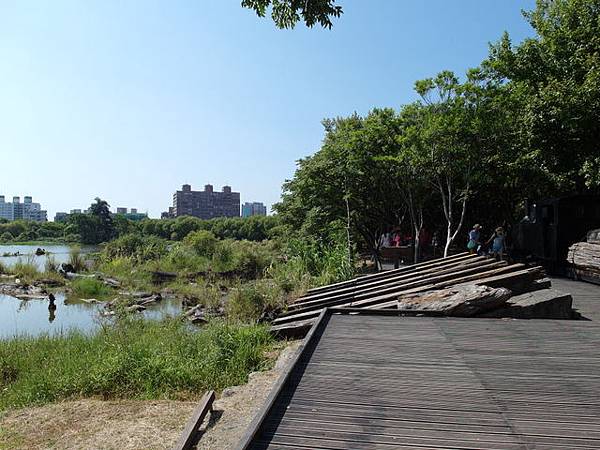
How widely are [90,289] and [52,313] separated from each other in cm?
454

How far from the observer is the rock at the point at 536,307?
6578 millimetres

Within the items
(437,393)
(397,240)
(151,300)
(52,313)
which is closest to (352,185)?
(397,240)

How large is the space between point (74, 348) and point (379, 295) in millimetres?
5661

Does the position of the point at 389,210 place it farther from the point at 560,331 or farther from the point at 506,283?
the point at 560,331

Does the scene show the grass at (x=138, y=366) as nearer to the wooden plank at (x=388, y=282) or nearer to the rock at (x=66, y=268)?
the wooden plank at (x=388, y=282)

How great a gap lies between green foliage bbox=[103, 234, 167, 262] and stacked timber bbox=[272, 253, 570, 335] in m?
24.1

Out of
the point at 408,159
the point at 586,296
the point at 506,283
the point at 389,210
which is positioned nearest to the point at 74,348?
the point at 506,283

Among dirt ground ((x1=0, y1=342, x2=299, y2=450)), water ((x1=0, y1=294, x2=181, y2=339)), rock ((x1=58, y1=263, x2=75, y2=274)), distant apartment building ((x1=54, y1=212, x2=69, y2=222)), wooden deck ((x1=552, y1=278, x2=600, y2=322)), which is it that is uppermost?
distant apartment building ((x1=54, y1=212, x2=69, y2=222))

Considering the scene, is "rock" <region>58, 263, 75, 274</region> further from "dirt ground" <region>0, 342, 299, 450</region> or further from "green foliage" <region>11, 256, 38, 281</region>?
"dirt ground" <region>0, 342, 299, 450</region>

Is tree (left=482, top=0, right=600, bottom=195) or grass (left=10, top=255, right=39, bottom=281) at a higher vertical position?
tree (left=482, top=0, right=600, bottom=195)

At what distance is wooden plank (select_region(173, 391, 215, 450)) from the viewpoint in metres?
3.99

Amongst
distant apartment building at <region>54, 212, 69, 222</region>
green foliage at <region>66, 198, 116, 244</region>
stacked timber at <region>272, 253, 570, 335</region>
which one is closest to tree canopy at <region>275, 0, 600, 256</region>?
stacked timber at <region>272, 253, 570, 335</region>

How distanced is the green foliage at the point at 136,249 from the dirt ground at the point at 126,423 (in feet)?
84.9

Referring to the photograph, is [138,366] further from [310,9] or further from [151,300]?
[151,300]
